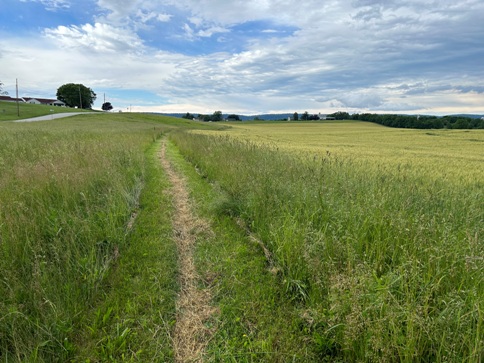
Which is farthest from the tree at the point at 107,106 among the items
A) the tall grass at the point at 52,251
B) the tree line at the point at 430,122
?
the tall grass at the point at 52,251

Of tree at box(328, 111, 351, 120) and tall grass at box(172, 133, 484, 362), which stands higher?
tree at box(328, 111, 351, 120)

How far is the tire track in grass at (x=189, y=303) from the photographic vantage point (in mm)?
2633

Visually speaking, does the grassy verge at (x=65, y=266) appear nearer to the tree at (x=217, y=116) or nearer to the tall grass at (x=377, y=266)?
the tall grass at (x=377, y=266)

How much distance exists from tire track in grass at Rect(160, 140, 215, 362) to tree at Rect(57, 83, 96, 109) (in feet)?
400

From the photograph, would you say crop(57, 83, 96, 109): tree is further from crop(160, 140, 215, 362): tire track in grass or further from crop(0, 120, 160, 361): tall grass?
crop(160, 140, 215, 362): tire track in grass

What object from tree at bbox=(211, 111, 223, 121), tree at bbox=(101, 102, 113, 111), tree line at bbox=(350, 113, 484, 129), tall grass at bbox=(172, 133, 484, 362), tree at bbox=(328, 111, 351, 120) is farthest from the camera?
tree at bbox=(211, 111, 223, 121)

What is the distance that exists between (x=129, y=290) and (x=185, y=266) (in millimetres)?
939

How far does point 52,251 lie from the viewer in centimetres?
351

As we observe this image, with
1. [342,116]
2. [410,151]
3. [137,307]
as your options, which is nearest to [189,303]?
[137,307]

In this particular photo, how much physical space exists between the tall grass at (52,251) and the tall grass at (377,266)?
2.40m

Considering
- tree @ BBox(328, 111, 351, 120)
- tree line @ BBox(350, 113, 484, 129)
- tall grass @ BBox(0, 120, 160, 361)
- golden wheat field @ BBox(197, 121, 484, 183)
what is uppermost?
tree @ BBox(328, 111, 351, 120)

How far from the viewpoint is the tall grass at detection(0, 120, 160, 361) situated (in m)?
2.44

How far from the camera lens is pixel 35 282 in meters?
2.75

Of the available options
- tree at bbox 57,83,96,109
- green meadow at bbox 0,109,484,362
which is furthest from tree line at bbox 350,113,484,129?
tree at bbox 57,83,96,109
